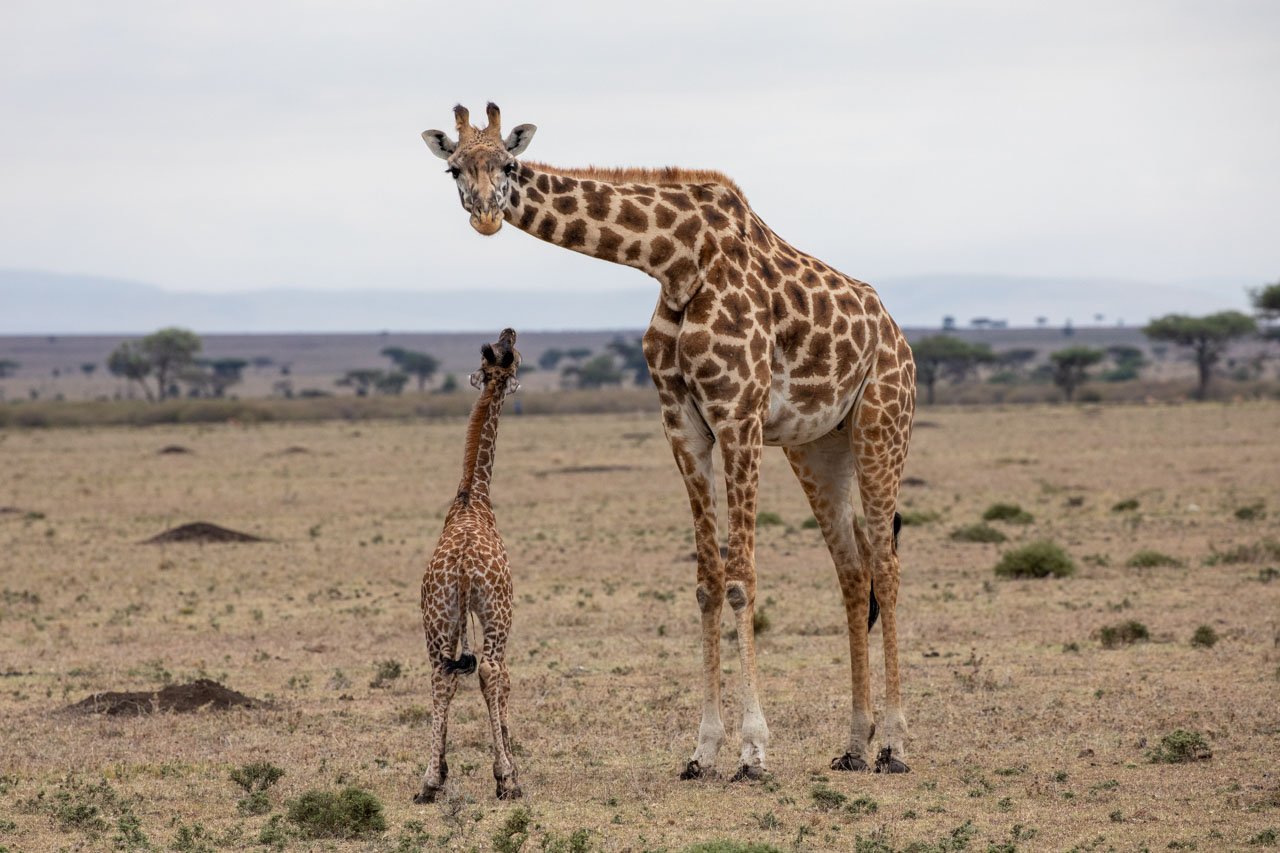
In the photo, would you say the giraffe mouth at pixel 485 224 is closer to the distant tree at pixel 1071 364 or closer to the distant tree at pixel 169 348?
the distant tree at pixel 1071 364

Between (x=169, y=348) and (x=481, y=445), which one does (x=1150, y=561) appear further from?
(x=169, y=348)

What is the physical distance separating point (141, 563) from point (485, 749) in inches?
499

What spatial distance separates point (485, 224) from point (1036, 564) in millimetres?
12321

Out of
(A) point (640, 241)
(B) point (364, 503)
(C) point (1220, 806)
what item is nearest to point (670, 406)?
(A) point (640, 241)

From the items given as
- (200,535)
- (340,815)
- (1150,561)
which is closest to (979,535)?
(1150,561)

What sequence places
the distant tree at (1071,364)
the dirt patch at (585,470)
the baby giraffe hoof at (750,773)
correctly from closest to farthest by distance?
1. the baby giraffe hoof at (750,773)
2. the dirt patch at (585,470)
3. the distant tree at (1071,364)

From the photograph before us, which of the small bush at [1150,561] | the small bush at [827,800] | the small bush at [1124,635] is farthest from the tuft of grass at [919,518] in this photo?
the small bush at [827,800]

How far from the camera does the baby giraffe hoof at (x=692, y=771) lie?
9008mm

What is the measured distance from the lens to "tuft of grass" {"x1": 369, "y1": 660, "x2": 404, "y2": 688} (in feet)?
41.3

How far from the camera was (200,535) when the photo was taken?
24031 millimetres

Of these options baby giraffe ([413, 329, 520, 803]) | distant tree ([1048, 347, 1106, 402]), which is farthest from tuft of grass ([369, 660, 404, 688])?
distant tree ([1048, 347, 1106, 402])

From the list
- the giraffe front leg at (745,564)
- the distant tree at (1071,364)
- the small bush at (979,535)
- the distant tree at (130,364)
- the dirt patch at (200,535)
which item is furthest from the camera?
the distant tree at (130,364)

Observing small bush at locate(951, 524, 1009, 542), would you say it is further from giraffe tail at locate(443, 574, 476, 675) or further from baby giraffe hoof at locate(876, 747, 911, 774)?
giraffe tail at locate(443, 574, 476, 675)

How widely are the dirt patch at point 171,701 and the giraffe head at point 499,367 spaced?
13.2ft
